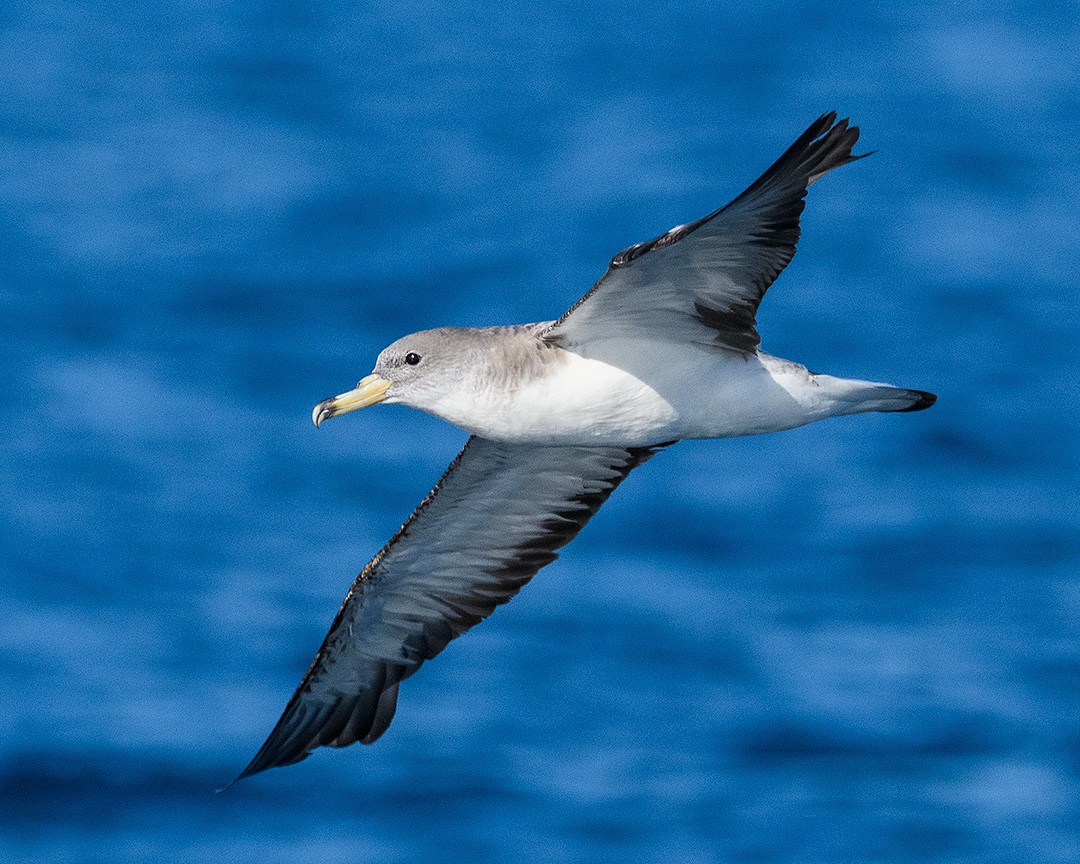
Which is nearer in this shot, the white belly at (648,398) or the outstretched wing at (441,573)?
the white belly at (648,398)

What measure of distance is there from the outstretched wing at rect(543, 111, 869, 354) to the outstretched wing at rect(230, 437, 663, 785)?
1.79 metres

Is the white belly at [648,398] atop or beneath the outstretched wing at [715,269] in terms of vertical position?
beneath

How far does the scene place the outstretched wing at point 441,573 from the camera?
12.6 m

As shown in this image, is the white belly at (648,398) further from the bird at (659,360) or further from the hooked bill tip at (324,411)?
the hooked bill tip at (324,411)

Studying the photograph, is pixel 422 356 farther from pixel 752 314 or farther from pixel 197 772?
pixel 197 772

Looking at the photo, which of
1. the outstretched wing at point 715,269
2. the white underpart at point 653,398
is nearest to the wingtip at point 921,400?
the white underpart at point 653,398

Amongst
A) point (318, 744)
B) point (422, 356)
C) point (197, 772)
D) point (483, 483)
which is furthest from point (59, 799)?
point (422, 356)

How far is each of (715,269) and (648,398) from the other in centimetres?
81

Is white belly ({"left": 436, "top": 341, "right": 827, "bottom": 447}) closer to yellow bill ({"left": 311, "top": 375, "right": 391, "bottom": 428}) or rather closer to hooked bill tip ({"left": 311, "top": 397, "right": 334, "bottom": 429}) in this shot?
yellow bill ({"left": 311, "top": 375, "right": 391, "bottom": 428})

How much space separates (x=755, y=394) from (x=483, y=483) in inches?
94.0

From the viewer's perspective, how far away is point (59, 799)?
882 inches

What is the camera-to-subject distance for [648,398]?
1088cm

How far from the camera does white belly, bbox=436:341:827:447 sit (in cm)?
1070

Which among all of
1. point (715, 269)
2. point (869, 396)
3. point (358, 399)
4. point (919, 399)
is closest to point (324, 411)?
point (358, 399)
